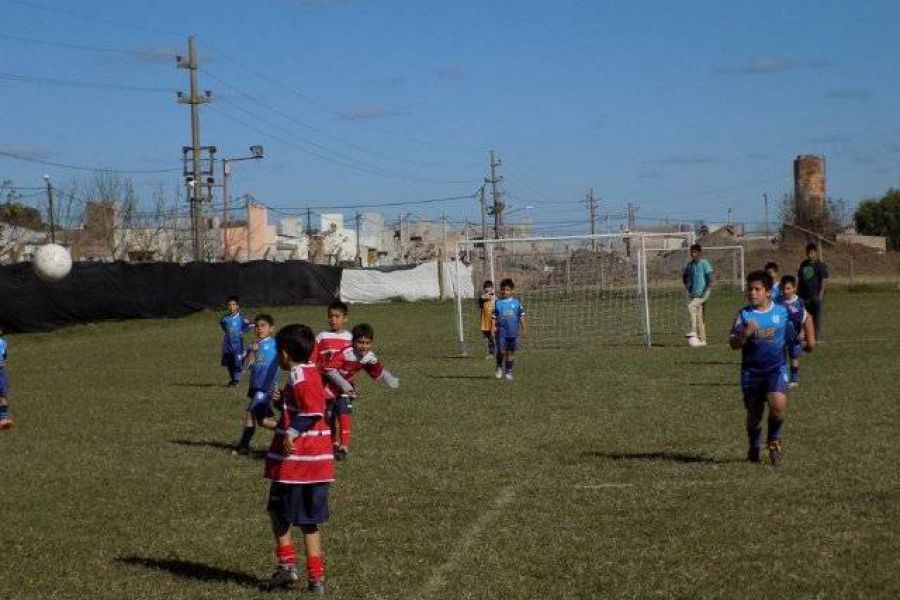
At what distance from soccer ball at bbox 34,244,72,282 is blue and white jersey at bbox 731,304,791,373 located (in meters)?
17.7

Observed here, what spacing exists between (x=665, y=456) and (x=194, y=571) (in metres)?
5.10

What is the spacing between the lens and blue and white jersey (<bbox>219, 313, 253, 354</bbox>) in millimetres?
19094

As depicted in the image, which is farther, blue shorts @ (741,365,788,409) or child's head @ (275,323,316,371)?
blue shorts @ (741,365,788,409)

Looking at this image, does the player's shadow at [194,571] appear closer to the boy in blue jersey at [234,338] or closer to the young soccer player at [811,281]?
the boy in blue jersey at [234,338]

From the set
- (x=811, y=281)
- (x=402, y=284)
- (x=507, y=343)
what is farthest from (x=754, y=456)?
(x=402, y=284)

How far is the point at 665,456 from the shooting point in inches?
459

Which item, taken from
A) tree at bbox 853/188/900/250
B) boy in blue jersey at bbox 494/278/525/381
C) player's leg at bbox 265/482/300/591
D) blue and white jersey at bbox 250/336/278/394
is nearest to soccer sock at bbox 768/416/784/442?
blue and white jersey at bbox 250/336/278/394

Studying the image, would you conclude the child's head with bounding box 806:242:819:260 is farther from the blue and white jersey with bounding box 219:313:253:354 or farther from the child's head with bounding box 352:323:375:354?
the child's head with bounding box 352:323:375:354

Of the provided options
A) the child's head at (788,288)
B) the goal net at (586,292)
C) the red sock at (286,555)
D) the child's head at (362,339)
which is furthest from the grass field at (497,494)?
the goal net at (586,292)

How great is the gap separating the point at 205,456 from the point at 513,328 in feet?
25.3

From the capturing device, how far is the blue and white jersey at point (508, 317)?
1955cm

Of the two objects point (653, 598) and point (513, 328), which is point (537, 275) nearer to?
point (513, 328)

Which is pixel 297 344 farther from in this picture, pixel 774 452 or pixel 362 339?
pixel 774 452

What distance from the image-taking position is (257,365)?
12969 mm
